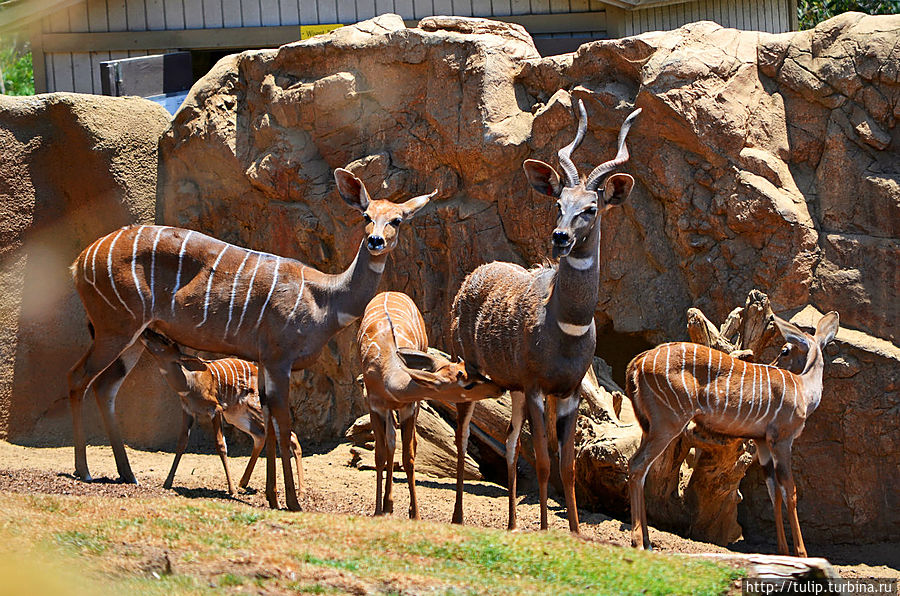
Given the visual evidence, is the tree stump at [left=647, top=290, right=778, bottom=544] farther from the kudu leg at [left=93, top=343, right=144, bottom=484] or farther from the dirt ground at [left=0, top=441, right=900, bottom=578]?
the kudu leg at [left=93, top=343, right=144, bottom=484]

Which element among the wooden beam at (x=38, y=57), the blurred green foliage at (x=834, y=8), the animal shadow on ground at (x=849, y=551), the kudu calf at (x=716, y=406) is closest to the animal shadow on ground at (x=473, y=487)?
the kudu calf at (x=716, y=406)

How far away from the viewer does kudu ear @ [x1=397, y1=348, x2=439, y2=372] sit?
6.13 m

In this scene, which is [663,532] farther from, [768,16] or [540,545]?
[768,16]

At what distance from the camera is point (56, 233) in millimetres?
9586

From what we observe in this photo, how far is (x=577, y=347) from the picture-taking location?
19.3 ft

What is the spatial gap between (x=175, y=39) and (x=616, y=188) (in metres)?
7.41

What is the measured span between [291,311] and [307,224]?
299 cm

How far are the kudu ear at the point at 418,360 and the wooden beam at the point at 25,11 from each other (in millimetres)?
7501

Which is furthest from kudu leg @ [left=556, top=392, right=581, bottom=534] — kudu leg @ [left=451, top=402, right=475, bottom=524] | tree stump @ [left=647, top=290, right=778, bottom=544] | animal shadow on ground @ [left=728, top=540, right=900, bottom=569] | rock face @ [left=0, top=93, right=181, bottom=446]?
rock face @ [left=0, top=93, right=181, bottom=446]

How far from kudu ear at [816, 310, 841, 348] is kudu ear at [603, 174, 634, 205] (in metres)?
2.79

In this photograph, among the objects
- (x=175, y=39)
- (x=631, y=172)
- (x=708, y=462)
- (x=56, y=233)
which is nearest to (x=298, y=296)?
(x=708, y=462)

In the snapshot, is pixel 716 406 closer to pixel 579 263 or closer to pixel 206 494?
pixel 579 263

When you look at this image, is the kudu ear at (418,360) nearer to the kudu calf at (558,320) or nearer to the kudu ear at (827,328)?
the kudu calf at (558,320)

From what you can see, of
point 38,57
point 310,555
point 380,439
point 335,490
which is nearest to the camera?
point 310,555
